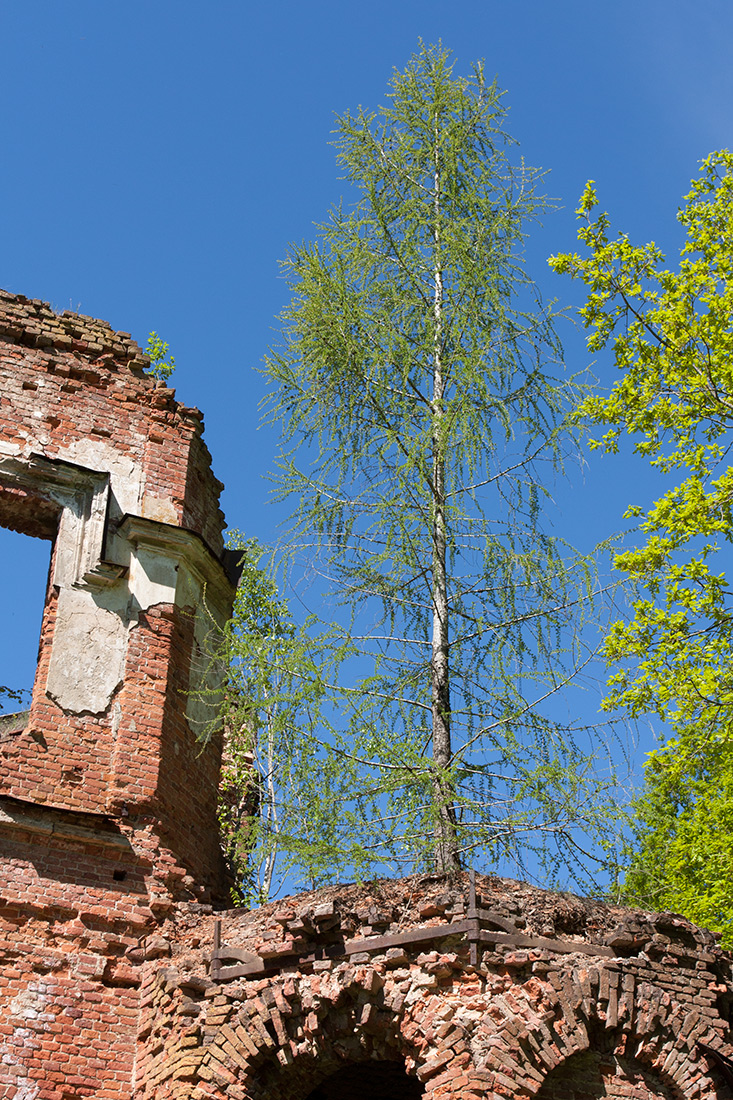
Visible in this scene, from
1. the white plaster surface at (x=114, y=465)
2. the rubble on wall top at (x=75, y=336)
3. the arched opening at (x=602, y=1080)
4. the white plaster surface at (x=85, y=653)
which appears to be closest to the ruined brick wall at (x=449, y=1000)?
the arched opening at (x=602, y=1080)

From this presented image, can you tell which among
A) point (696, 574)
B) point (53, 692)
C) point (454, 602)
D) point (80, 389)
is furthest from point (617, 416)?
point (53, 692)

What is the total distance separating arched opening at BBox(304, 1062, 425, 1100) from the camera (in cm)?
987

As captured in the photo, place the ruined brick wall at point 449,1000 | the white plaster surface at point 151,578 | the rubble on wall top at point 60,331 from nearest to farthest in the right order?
the ruined brick wall at point 449,1000 → the white plaster surface at point 151,578 → the rubble on wall top at point 60,331

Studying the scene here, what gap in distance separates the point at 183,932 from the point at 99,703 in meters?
1.98

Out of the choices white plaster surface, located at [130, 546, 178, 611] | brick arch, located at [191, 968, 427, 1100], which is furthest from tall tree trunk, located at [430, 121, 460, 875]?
white plaster surface, located at [130, 546, 178, 611]

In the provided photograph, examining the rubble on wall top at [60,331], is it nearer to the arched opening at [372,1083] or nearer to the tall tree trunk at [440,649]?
the tall tree trunk at [440,649]

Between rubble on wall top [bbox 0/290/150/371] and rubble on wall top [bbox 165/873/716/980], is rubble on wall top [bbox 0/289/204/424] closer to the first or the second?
rubble on wall top [bbox 0/290/150/371]

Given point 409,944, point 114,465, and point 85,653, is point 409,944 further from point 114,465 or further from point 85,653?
point 114,465

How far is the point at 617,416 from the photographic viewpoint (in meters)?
12.8

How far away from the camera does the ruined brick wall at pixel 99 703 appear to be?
8.79 metres

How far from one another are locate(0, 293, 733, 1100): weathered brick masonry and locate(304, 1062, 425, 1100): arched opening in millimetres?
Answer: 22

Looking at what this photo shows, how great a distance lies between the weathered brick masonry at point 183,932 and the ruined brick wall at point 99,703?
18mm

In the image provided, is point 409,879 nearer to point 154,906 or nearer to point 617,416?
point 154,906

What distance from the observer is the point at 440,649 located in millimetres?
10156
